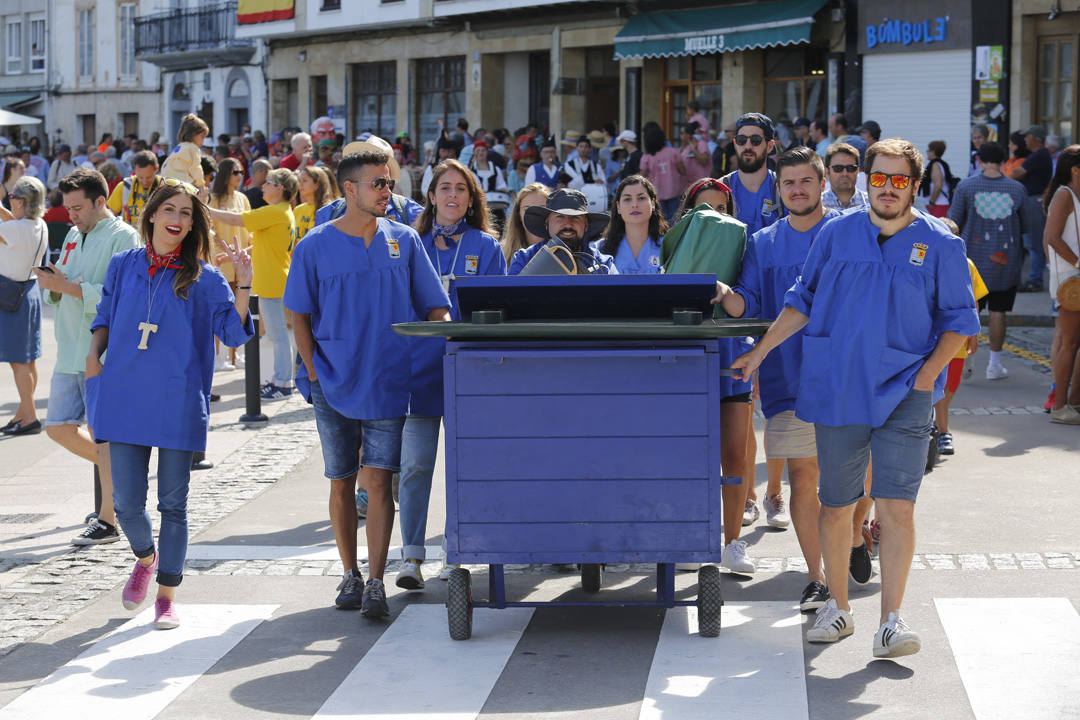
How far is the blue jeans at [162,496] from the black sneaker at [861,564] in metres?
2.74

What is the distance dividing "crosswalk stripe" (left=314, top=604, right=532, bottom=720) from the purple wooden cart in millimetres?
355

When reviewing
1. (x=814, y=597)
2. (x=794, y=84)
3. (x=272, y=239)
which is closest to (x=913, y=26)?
(x=794, y=84)

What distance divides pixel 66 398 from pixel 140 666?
2.70m

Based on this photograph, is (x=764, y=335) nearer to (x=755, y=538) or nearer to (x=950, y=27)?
(x=755, y=538)

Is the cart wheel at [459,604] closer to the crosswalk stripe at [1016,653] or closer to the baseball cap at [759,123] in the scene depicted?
the crosswalk stripe at [1016,653]

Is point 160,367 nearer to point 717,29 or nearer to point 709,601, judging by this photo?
point 709,601

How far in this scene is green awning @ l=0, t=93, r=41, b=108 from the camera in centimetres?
5269

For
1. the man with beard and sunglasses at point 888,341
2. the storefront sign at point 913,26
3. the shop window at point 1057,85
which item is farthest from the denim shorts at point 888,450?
the storefront sign at point 913,26

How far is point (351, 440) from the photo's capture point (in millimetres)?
6582

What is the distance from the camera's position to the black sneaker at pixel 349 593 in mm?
6566

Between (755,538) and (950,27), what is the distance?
59.5ft

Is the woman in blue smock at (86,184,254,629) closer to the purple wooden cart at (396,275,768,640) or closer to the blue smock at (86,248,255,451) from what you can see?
the blue smock at (86,248,255,451)

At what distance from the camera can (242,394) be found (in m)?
13.1

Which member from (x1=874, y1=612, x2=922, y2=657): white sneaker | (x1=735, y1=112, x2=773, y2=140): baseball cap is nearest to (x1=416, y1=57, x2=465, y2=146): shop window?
(x1=735, y1=112, x2=773, y2=140): baseball cap
